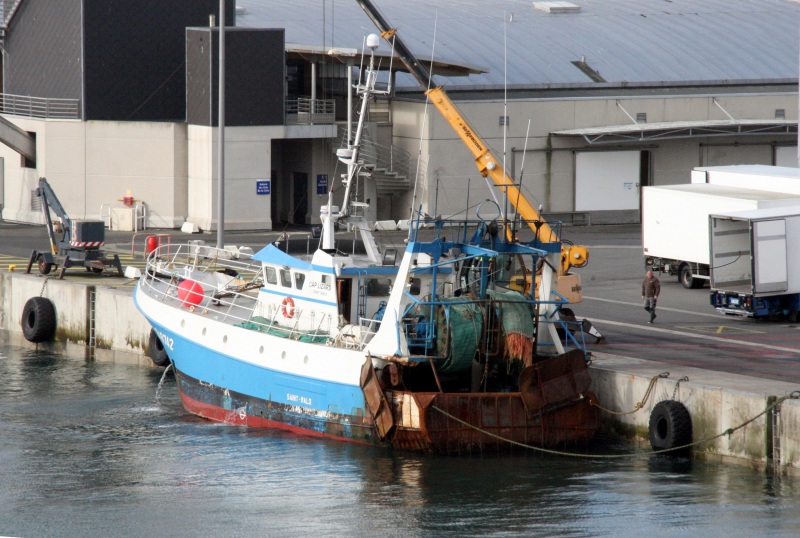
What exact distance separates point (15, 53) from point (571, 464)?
38.9 metres

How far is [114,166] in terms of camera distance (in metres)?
52.2

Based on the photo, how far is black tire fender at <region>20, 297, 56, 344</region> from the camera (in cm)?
3766

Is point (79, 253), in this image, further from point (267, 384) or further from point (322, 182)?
point (322, 182)

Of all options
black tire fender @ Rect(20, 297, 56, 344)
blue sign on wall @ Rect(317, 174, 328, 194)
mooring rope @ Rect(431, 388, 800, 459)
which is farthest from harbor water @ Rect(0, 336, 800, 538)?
blue sign on wall @ Rect(317, 174, 328, 194)

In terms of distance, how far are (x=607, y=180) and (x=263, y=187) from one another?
1456cm

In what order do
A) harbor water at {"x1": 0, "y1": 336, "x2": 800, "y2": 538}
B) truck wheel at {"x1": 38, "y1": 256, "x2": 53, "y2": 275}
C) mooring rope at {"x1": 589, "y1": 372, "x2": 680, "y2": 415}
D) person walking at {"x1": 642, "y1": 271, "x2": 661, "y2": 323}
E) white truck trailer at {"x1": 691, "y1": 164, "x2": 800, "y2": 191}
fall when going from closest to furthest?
harbor water at {"x1": 0, "y1": 336, "x2": 800, "y2": 538}
mooring rope at {"x1": 589, "y1": 372, "x2": 680, "y2": 415}
person walking at {"x1": 642, "y1": 271, "x2": 661, "y2": 323}
truck wheel at {"x1": 38, "y1": 256, "x2": 53, "y2": 275}
white truck trailer at {"x1": 691, "y1": 164, "x2": 800, "y2": 191}

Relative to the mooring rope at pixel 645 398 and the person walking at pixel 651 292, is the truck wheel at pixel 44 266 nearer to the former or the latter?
the person walking at pixel 651 292

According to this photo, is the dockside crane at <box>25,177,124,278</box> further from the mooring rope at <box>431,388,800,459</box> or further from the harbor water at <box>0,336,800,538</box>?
the mooring rope at <box>431,388,800,459</box>

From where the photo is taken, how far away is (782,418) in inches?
917

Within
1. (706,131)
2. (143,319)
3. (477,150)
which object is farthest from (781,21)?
(143,319)

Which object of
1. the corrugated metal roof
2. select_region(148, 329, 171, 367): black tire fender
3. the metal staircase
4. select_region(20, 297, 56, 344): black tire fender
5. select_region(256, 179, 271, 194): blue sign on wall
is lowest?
select_region(148, 329, 171, 367): black tire fender

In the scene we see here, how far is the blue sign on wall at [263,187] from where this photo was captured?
51438 millimetres

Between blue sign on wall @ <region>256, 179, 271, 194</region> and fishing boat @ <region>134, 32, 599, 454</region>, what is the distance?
22588 millimetres

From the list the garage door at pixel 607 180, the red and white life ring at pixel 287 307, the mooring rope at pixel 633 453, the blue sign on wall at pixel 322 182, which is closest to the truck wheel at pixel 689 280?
the garage door at pixel 607 180
